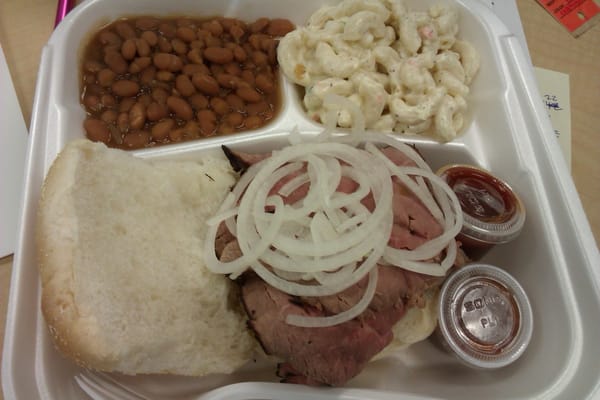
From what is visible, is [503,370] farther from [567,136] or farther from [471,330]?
[567,136]

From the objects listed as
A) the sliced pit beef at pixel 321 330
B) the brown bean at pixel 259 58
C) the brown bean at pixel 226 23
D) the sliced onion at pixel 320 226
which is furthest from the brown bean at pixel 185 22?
the sliced pit beef at pixel 321 330

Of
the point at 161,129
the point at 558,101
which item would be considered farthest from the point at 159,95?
the point at 558,101

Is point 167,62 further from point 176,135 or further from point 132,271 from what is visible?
point 132,271

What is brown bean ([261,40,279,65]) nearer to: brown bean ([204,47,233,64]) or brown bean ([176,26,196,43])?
brown bean ([204,47,233,64])

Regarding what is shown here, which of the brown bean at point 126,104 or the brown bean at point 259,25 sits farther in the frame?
the brown bean at point 259,25

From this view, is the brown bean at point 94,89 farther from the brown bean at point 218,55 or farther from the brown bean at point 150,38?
the brown bean at point 218,55

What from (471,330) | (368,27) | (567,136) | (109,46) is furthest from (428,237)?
(109,46)

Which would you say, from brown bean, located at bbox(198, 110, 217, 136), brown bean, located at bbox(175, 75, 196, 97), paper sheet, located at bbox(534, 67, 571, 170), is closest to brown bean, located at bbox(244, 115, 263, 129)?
brown bean, located at bbox(198, 110, 217, 136)
